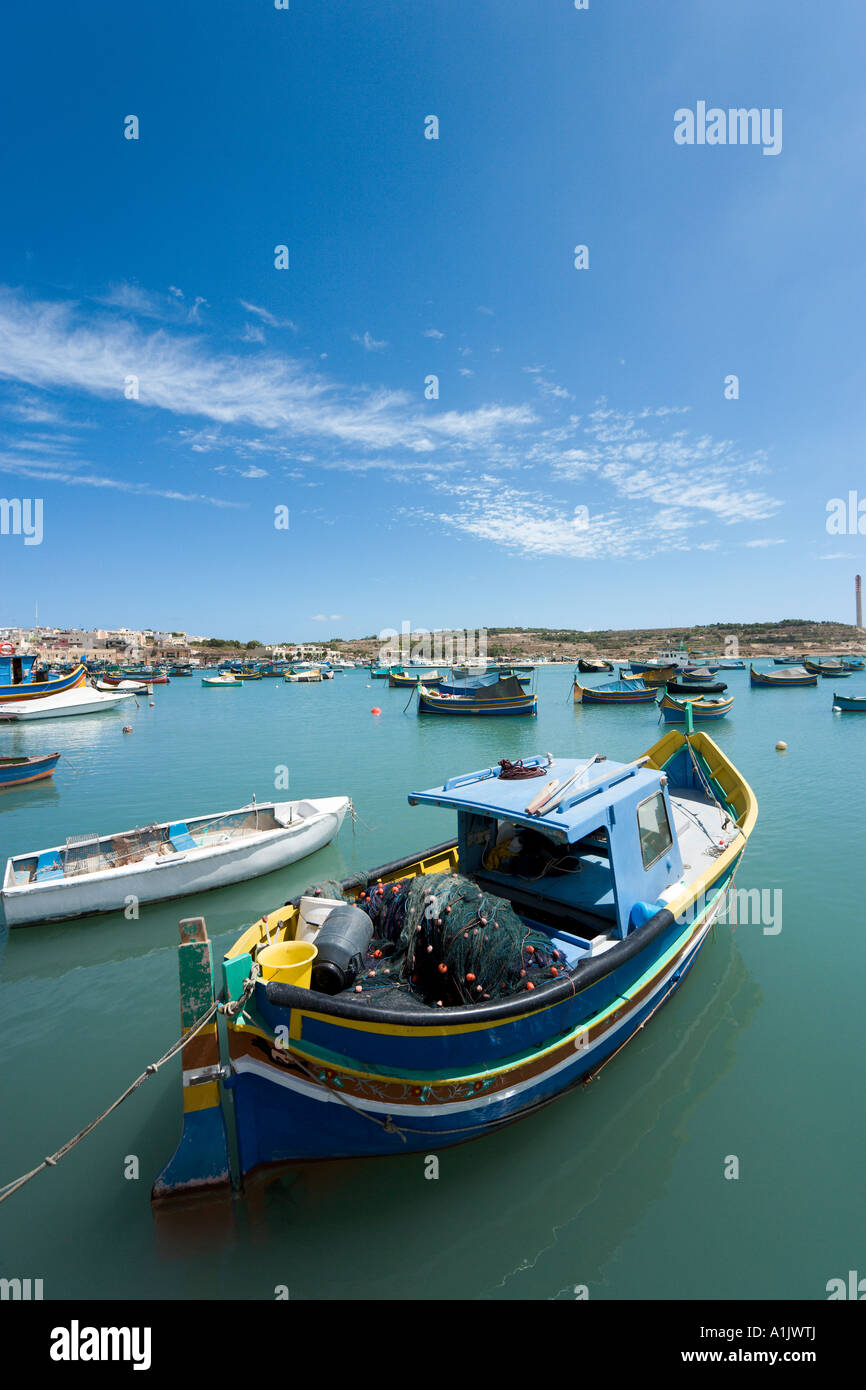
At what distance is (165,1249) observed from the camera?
4.42m

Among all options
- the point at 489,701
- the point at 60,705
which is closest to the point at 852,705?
the point at 489,701

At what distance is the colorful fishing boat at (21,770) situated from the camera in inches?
805

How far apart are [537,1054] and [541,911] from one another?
5.97 ft

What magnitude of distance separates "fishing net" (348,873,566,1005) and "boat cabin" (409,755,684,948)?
92cm

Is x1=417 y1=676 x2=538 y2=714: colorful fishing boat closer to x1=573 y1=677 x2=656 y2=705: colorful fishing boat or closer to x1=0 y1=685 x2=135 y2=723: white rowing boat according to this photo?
x1=573 y1=677 x2=656 y2=705: colorful fishing boat

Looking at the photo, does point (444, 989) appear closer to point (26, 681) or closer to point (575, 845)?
point (575, 845)

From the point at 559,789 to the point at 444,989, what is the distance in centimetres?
240

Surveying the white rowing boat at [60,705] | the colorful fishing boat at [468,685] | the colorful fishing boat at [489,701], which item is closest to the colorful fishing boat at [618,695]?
Result: the colorful fishing boat at [468,685]

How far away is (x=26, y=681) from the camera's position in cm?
4241

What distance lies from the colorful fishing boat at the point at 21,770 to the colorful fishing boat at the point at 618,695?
117 ft

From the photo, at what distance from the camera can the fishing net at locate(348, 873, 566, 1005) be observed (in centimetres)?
506

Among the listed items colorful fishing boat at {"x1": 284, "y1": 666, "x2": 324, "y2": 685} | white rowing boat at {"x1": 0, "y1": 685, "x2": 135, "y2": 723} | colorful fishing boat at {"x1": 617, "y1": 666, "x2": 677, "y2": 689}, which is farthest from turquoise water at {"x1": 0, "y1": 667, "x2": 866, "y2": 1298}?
colorful fishing boat at {"x1": 284, "y1": 666, "x2": 324, "y2": 685}
